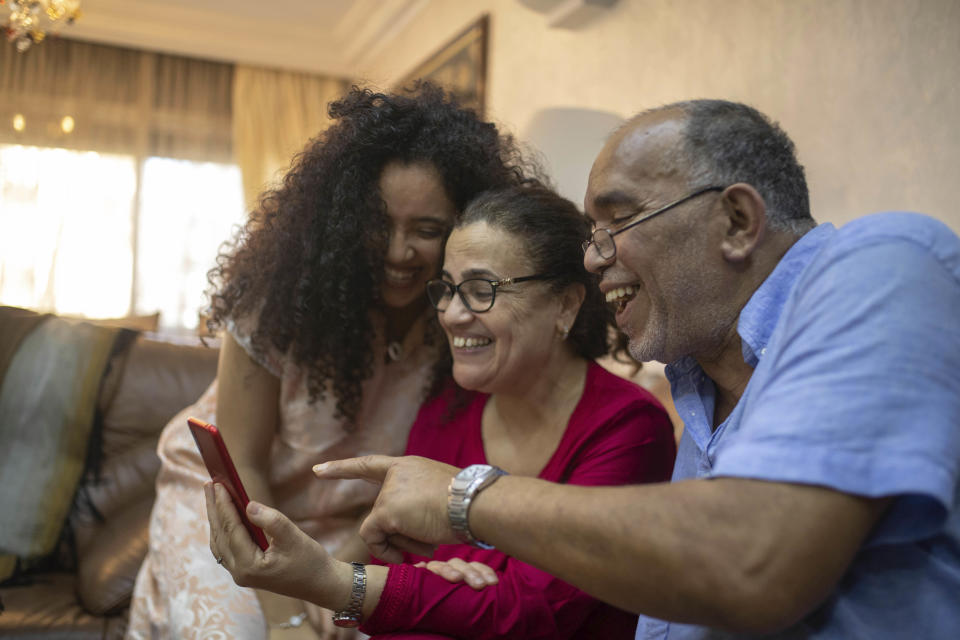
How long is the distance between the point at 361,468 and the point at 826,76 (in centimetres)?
178

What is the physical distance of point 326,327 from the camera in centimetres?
182

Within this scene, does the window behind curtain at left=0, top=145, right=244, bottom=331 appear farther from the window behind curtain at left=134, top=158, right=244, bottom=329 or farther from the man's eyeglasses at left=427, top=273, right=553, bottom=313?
the man's eyeglasses at left=427, top=273, right=553, bottom=313

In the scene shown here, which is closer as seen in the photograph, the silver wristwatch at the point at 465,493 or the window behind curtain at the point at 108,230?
the silver wristwatch at the point at 465,493

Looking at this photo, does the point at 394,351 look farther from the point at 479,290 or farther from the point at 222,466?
the point at 222,466

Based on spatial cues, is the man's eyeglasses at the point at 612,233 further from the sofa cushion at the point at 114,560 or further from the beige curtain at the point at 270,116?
the beige curtain at the point at 270,116

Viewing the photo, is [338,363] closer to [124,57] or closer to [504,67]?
[504,67]

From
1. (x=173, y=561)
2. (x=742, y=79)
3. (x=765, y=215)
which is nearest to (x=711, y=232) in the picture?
(x=765, y=215)

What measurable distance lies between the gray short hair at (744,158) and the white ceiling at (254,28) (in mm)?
4942

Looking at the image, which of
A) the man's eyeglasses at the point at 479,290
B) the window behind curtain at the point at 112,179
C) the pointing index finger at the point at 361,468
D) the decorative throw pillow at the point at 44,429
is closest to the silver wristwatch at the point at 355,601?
the pointing index finger at the point at 361,468

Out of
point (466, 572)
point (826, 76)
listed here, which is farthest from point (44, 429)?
point (826, 76)

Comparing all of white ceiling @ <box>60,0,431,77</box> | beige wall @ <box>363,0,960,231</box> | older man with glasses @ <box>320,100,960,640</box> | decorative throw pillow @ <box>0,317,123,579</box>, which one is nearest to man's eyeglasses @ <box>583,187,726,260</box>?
older man with glasses @ <box>320,100,960,640</box>

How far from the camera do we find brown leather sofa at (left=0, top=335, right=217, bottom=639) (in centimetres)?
211

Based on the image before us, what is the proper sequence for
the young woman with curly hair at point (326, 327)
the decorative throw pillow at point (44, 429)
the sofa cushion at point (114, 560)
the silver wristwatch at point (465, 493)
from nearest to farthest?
the silver wristwatch at point (465, 493), the young woman with curly hair at point (326, 327), the sofa cushion at point (114, 560), the decorative throw pillow at point (44, 429)

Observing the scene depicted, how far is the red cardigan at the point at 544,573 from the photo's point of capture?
4.38 ft
